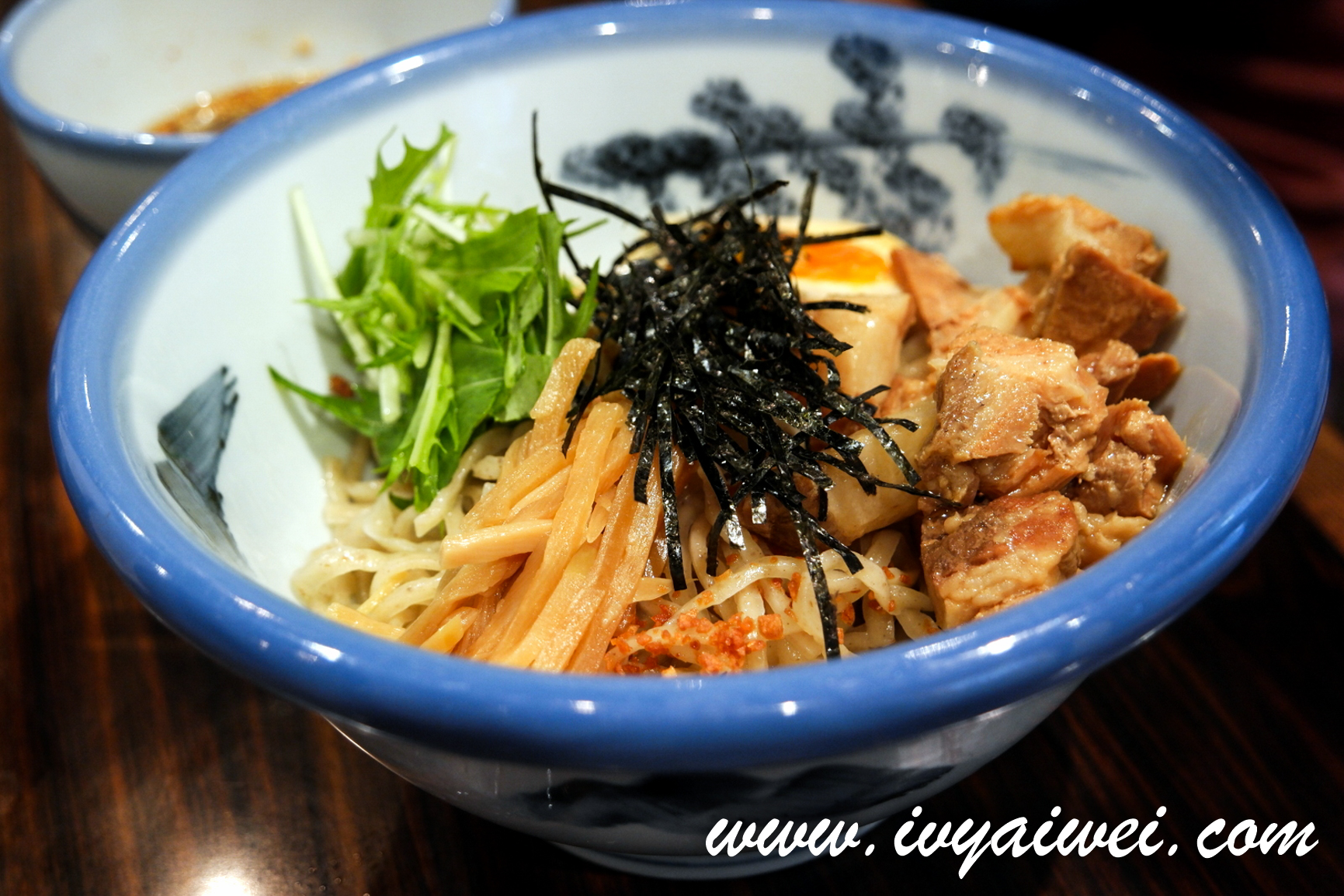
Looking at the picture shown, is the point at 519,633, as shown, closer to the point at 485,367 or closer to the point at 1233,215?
the point at 485,367

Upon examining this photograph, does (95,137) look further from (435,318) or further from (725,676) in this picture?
(725,676)

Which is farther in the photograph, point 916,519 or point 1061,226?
point 1061,226

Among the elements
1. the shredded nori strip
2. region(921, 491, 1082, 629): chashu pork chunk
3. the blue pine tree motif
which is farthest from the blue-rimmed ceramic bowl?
region(921, 491, 1082, 629): chashu pork chunk

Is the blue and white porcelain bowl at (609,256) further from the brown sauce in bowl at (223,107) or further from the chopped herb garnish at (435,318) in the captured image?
the brown sauce in bowl at (223,107)

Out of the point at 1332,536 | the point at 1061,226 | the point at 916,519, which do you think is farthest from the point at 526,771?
the point at 1332,536

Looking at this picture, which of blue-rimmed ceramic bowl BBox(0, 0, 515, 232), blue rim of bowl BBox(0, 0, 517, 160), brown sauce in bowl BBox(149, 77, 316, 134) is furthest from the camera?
brown sauce in bowl BBox(149, 77, 316, 134)

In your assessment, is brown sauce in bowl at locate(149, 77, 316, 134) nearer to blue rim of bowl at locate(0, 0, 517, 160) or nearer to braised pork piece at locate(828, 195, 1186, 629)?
blue rim of bowl at locate(0, 0, 517, 160)
